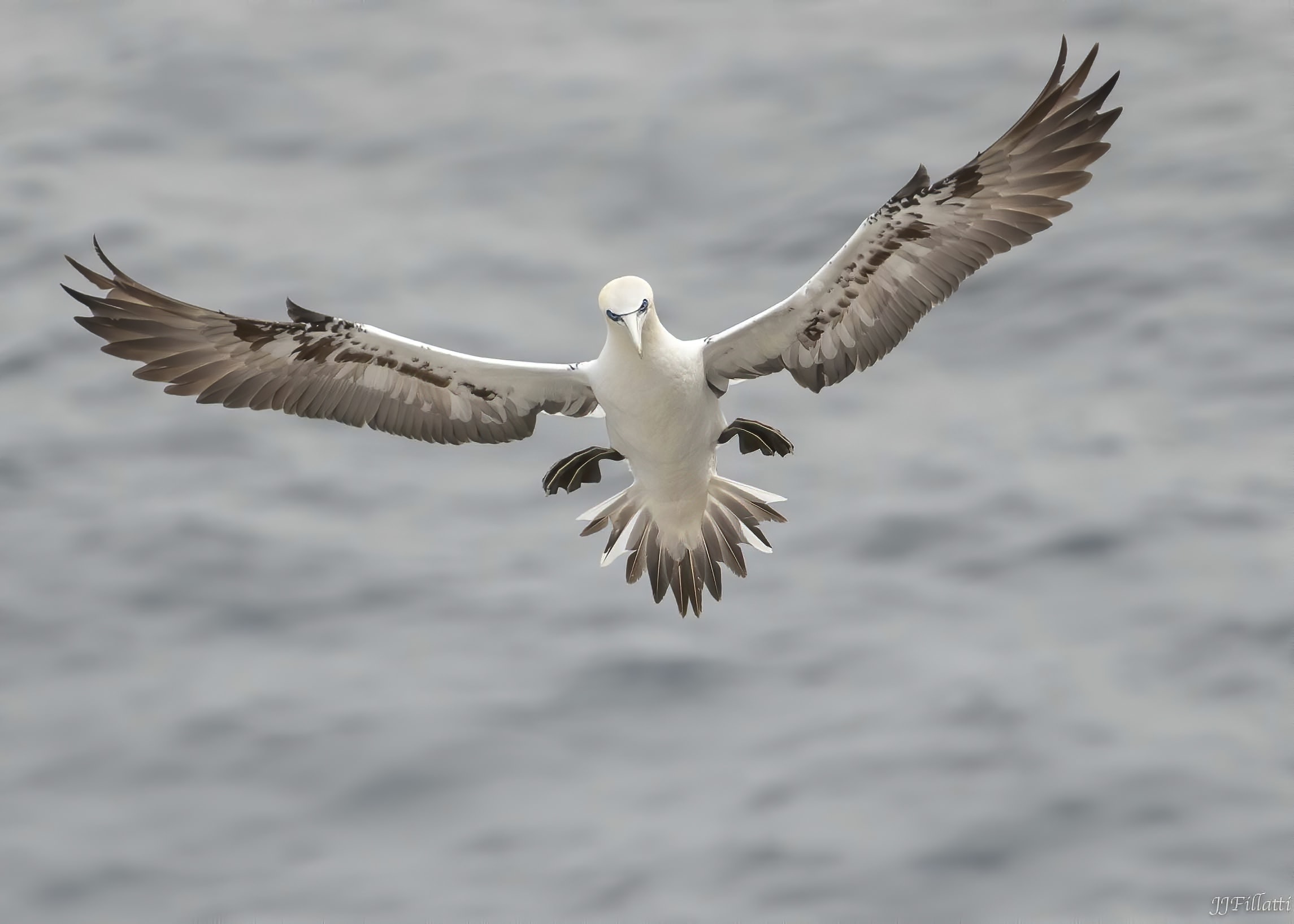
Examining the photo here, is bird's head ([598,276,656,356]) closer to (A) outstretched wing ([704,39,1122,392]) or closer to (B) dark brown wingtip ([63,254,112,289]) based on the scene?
(A) outstretched wing ([704,39,1122,392])

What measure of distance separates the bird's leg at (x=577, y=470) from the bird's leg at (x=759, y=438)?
2.54ft

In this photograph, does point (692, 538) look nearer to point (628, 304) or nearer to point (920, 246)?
point (628, 304)

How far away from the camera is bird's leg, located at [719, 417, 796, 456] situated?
10297 millimetres

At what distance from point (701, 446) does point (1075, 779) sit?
527 inches

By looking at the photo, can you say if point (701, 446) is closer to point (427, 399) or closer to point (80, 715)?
point (427, 399)

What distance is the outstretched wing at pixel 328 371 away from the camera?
1044 cm

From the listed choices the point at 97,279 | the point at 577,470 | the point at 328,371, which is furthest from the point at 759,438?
the point at 97,279

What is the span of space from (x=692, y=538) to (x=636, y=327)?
2193 mm

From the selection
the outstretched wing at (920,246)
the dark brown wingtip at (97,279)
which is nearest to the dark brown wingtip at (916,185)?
the outstretched wing at (920,246)

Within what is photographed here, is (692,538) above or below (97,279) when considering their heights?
below

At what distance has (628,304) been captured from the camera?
9.65 meters

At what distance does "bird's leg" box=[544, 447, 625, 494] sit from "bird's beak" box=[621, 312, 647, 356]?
120cm
